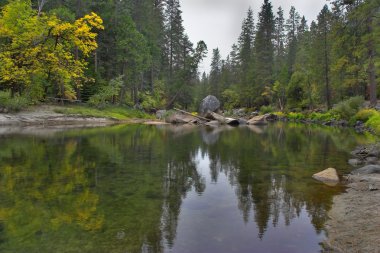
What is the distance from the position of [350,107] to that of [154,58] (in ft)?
111

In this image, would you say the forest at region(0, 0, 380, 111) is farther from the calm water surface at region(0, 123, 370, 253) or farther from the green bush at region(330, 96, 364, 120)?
the calm water surface at region(0, 123, 370, 253)

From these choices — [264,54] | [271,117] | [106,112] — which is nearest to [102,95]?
[106,112]

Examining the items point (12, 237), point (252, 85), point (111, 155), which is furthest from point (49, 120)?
point (252, 85)

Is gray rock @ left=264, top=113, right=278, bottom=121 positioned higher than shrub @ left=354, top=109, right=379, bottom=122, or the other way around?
gray rock @ left=264, top=113, right=278, bottom=121

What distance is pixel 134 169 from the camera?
36.1 feet

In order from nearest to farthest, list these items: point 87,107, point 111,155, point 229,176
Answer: point 229,176
point 111,155
point 87,107

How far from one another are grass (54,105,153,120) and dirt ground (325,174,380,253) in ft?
93.7

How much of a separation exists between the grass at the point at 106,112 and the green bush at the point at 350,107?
79.8 feet

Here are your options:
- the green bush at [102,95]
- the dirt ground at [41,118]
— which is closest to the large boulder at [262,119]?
the green bush at [102,95]

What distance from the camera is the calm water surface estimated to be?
17.3ft

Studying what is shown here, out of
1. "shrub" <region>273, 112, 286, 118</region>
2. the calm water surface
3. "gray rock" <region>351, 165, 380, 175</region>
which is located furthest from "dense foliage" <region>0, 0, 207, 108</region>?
"gray rock" <region>351, 165, 380, 175</region>

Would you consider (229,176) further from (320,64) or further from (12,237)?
(320,64)

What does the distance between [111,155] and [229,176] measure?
5641 millimetres

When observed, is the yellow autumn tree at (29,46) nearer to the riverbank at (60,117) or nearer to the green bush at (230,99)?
the riverbank at (60,117)
